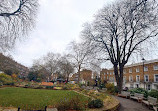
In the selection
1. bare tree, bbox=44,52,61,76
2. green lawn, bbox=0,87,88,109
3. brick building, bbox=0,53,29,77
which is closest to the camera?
green lawn, bbox=0,87,88,109

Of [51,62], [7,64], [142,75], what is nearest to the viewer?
[7,64]

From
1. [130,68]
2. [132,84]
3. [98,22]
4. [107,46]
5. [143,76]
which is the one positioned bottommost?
[132,84]

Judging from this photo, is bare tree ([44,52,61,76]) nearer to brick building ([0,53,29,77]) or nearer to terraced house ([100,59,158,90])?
brick building ([0,53,29,77])

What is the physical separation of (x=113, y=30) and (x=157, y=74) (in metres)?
23.6

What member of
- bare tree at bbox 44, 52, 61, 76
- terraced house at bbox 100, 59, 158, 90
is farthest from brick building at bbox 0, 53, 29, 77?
terraced house at bbox 100, 59, 158, 90

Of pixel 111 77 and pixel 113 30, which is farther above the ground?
pixel 113 30

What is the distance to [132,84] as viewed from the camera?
37.4 metres

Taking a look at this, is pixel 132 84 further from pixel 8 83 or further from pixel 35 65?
pixel 35 65

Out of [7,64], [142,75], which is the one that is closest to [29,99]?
[7,64]

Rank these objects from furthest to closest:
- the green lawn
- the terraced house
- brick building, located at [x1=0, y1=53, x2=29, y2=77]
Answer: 1. the terraced house
2. brick building, located at [x1=0, y1=53, x2=29, y2=77]
3. the green lawn

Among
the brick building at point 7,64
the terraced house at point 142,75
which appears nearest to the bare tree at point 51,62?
the brick building at point 7,64

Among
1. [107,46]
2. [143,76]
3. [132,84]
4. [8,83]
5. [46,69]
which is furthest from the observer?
[46,69]

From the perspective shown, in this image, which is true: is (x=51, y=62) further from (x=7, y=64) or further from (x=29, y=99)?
(x=29, y=99)

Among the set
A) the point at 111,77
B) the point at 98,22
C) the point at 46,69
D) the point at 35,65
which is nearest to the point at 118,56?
the point at 98,22
